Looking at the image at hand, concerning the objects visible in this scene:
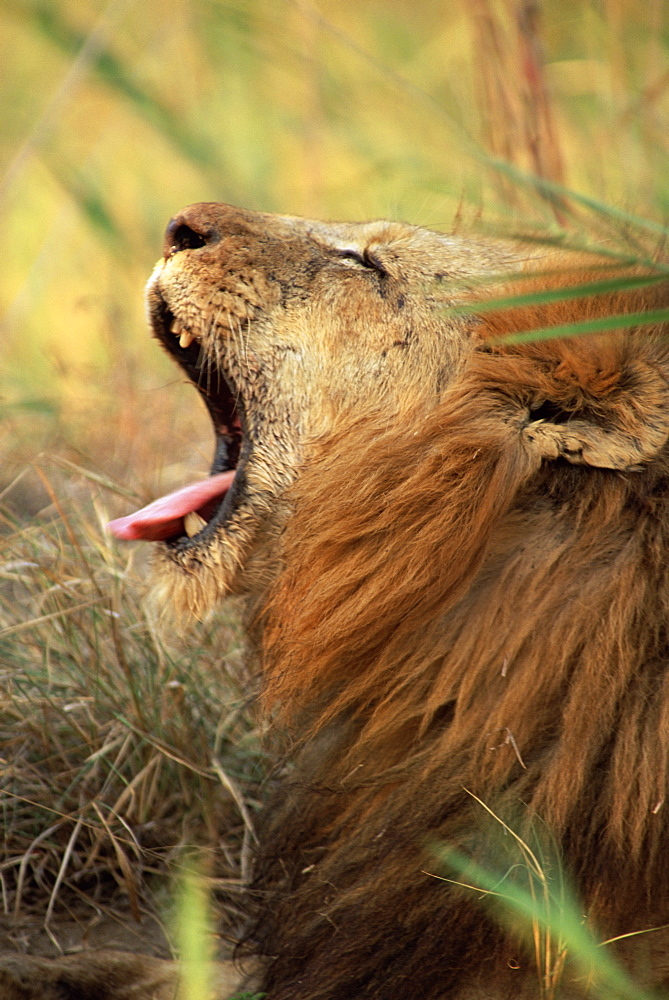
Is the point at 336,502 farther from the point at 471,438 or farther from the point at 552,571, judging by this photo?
the point at 552,571

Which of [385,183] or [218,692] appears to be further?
[385,183]

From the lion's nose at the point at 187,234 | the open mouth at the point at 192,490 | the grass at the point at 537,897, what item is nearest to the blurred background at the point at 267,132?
the lion's nose at the point at 187,234

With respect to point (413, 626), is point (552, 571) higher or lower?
higher

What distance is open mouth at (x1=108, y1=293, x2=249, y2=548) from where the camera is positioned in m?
2.01

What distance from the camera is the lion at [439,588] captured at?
1.66 meters

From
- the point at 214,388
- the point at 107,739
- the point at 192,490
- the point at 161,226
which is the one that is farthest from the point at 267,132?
the point at 107,739

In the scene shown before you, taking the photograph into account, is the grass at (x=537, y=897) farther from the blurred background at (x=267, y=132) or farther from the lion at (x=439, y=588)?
the blurred background at (x=267, y=132)

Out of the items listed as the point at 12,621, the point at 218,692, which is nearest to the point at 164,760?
the point at 218,692

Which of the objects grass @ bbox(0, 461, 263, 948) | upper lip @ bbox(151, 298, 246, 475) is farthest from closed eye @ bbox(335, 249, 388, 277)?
grass @ bbox(0, 461, 263, 948)

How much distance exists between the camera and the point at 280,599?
6.29 feet

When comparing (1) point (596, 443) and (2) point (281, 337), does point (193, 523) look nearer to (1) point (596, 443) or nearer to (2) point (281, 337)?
(2) point (281, 337)

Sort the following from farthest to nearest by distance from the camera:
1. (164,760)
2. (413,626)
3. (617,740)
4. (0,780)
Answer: (164,760), (0,780), (413,626), (617,740)

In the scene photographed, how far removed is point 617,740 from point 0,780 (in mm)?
1311

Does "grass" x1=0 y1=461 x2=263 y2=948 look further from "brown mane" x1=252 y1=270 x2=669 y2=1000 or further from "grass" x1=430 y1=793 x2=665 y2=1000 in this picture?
"grass" x1=430 y1=793 x2=665 y2=1000
